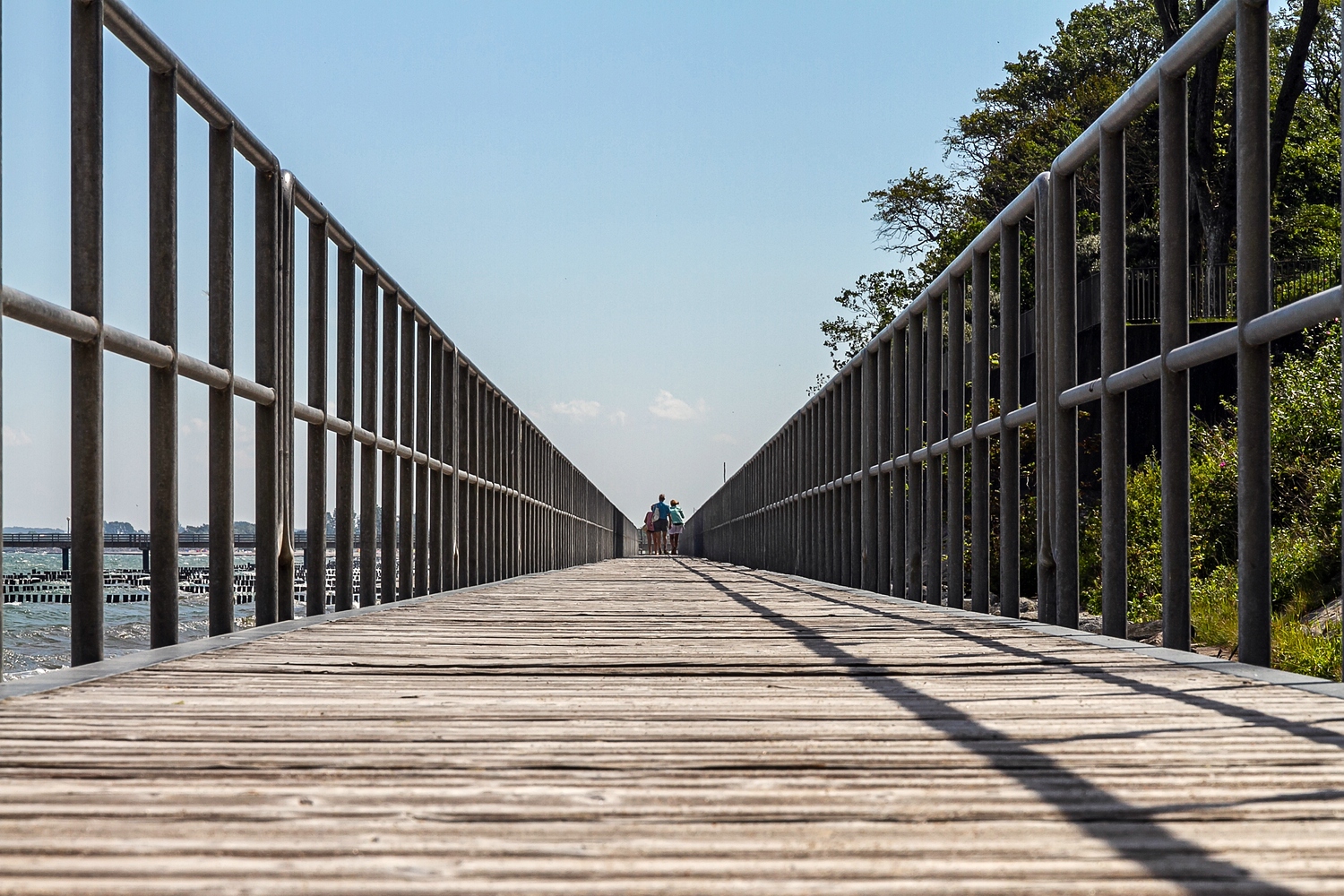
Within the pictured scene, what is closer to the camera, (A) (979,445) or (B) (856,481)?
(A) (979,445)

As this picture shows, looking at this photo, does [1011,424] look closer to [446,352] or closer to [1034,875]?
[1034,875]

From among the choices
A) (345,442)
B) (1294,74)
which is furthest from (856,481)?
(1294,74)

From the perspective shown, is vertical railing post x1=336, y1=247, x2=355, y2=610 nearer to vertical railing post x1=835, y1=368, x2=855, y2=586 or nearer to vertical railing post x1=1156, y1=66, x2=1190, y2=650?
vertical railing post x1=1156, y1=66, x2=1190, y2=650

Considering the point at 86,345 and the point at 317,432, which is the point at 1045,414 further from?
the point at 86,345

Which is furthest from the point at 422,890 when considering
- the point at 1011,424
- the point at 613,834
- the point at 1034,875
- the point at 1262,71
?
the point at 1011,424

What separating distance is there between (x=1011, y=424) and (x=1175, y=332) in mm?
2168

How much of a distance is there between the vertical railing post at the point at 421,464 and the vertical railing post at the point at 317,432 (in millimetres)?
2762

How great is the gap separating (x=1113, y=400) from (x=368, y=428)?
4.39 metres

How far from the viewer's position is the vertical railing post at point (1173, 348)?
4.27m

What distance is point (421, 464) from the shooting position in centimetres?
981

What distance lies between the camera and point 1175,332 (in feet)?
14.6

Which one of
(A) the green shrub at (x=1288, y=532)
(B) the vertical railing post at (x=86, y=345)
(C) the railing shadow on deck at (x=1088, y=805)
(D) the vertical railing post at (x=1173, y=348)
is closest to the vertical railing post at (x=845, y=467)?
(A) the green shrub at (x=1288, y=532)

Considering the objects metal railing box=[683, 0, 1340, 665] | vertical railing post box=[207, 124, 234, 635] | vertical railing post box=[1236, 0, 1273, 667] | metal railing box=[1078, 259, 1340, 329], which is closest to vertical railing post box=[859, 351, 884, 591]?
metal railing box=[683, 0, 1340, 665]

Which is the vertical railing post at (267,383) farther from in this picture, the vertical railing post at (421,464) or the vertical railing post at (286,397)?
the vertical railing post at (421,464)
